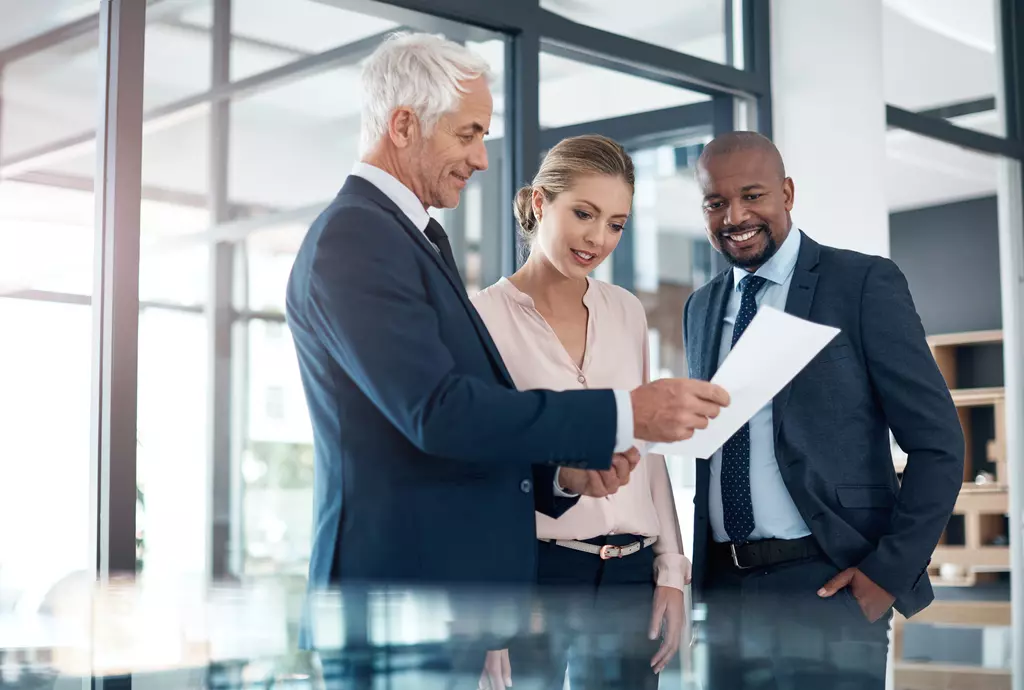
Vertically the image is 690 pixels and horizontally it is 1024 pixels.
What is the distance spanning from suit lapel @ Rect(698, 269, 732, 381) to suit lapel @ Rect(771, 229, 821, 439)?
5.8 inches

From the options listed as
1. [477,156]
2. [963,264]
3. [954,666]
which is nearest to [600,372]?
[477,156]

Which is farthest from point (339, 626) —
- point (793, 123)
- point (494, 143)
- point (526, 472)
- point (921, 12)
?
point (921, 12)

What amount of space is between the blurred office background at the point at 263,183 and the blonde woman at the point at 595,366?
0.15 metres

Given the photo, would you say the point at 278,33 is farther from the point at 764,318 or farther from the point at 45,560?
the point at 764,318

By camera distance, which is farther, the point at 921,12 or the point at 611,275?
the point at 921,12

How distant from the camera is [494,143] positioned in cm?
303

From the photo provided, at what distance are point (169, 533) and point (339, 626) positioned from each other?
1397 mm

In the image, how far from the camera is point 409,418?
53.0 inches

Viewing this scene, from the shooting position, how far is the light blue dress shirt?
1.93 m

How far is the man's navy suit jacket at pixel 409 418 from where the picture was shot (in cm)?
135

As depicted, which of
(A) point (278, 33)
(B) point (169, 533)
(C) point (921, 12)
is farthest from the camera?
(C) point (921, 12)

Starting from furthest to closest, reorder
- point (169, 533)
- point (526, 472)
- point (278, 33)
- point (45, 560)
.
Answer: point (278, 33) < point (169, 533) < point (45, 560) < point (526, 472)

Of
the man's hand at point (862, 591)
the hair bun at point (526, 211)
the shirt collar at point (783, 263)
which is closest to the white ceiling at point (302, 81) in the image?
the hair bun at point (526, 211)

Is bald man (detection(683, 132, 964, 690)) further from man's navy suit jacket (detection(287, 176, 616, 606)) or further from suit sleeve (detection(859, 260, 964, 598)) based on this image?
man's navy suit jacket (detection(287, 176, 616, 606))
